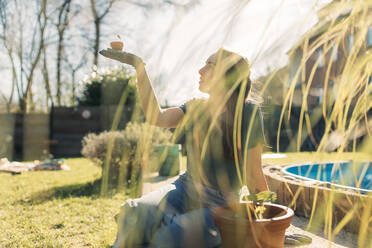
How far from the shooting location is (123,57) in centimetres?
144

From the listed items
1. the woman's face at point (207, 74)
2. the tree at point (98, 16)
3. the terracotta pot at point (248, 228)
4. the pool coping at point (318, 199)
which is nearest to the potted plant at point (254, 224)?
the terracotta pot at point (248, 228)

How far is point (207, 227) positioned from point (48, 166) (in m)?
5.17

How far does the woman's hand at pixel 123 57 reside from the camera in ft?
4.61

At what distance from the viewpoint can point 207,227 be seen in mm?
1494

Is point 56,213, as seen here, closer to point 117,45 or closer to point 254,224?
point 117,45

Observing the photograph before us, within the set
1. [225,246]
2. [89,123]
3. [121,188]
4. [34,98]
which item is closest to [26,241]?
[225,246]

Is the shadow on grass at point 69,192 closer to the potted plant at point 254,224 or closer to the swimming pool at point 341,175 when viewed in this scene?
the swimming pool at point 341,175

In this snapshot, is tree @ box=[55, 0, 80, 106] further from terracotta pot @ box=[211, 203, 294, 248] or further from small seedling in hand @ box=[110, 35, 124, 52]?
terracotta pot @ box=[211, 203, 294, 248]

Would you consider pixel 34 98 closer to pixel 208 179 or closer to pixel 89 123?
pixel 89 123

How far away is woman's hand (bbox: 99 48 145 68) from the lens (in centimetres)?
141

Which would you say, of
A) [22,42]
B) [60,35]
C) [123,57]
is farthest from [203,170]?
[22,42]

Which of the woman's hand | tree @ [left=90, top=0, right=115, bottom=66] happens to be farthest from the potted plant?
tree @ [left=90, top=0, right=115, bottom=66]

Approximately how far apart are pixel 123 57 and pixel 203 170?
701 millimetres

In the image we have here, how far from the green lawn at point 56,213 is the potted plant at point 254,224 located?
28cm
